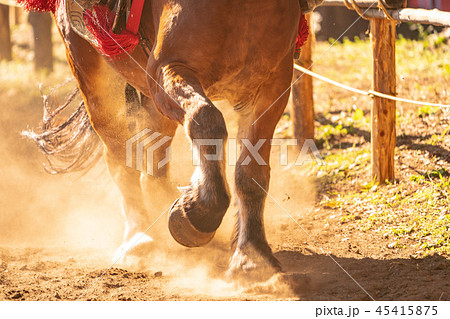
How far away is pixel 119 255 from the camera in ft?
14.0

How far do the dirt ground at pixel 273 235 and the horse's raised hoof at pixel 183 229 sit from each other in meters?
0.38

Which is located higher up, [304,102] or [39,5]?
[39,5]

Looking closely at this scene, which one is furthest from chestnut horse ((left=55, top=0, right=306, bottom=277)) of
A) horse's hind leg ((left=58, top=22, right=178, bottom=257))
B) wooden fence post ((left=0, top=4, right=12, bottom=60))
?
wooden fence post ((left=0, top=4, right=12, bottom=60))

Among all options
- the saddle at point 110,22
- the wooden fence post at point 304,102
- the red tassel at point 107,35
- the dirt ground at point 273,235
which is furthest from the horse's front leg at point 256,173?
the wooden fence post at point 304,102

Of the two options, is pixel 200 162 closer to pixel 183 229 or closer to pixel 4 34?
pixel 183 229

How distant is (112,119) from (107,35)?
1014 millimetres

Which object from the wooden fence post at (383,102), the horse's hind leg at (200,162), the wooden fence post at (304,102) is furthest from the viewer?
the wooden fence post at (304,102)

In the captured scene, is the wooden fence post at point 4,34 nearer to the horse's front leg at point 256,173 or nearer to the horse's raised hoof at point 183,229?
the horse's front leg at point 256,173

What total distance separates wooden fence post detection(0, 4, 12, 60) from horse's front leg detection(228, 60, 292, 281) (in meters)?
6.71

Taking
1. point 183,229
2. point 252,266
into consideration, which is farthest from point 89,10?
point 252,266

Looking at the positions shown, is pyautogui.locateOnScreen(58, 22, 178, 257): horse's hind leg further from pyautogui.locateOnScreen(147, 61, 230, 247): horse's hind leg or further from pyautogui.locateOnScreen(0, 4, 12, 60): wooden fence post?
pyautogui.locateOnScreen(0, 4, 12, 60): wooden fence post

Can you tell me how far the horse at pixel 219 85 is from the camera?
9.57ft

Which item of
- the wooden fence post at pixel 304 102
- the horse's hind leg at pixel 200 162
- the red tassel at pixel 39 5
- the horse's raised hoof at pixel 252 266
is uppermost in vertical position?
the red tassel at pixel 39 5

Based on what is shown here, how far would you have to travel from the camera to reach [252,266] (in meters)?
3.34
